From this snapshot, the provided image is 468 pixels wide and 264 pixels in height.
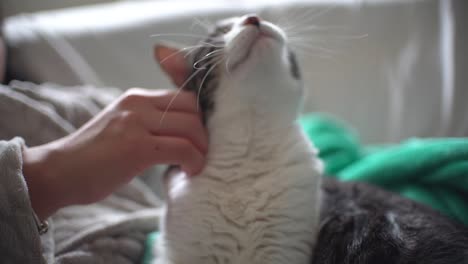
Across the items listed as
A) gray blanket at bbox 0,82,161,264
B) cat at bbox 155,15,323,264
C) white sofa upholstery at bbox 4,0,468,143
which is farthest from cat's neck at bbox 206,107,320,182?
white sofa upholstery at bbox 4,0,468,143

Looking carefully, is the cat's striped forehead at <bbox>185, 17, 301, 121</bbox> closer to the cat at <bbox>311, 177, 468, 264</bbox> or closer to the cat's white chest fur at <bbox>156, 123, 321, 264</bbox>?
the cat's white chest fur at <bbox>156, 123, 321, 264</bbox>

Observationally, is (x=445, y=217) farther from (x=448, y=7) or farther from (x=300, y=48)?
(x=448, y=7)

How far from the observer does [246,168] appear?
0.80 meters

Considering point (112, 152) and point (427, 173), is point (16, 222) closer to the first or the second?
point (112, 152)

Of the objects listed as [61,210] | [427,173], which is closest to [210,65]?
[61,210]

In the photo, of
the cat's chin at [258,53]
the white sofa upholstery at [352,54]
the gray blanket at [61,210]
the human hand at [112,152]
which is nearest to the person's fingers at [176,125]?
the human hand at [112,152]

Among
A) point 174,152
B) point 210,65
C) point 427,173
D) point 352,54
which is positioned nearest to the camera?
point 174,152

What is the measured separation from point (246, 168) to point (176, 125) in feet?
0.58

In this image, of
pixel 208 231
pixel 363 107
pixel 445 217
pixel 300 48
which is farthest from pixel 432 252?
pixel 363 107

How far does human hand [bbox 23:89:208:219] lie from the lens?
67cm

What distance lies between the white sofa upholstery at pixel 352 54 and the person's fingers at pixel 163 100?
67 cm

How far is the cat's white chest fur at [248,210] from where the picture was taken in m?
0.73

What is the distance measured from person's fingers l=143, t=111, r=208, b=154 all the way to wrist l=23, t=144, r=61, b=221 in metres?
0.19

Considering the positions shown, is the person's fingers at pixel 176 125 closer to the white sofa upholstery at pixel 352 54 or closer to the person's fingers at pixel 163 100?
the person's fingers at pixel 163 100
